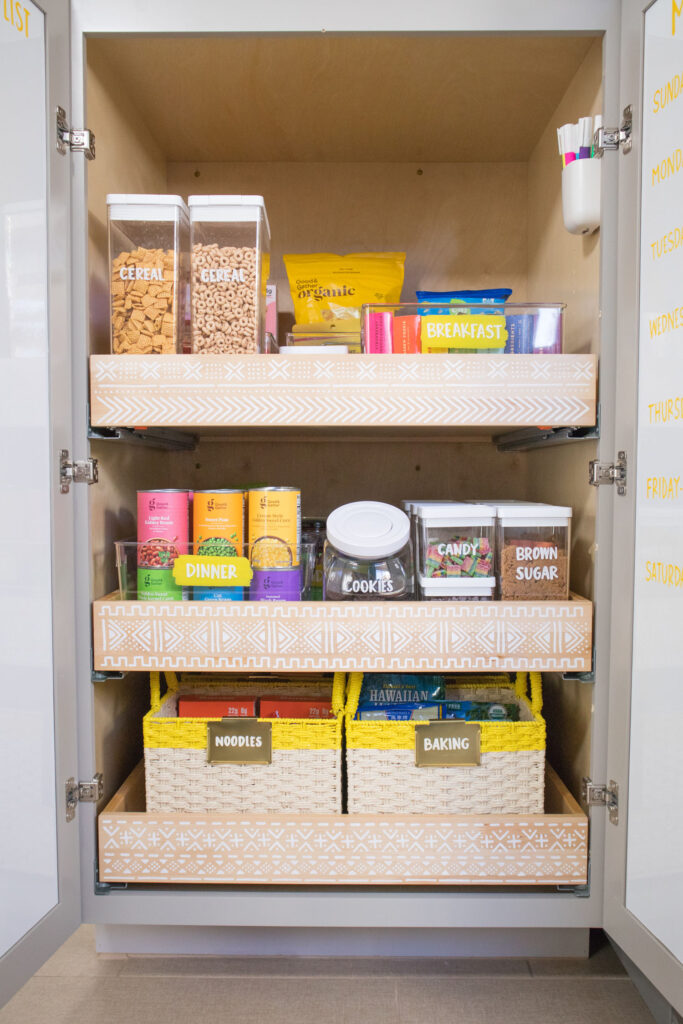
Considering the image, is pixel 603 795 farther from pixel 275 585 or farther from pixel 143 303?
pixel 143 303

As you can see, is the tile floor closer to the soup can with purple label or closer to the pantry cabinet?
the pantry cabinet

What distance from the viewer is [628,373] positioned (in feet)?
3.76

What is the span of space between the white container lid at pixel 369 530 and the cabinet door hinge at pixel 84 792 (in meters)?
0.61

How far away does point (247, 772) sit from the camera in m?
1.28

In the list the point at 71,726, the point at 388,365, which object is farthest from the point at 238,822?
the point at 388,365

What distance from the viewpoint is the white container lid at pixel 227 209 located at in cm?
126

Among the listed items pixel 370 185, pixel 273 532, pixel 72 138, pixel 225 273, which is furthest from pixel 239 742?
pixel 370 185

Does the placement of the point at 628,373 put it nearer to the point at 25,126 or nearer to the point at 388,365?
the point at 388,365

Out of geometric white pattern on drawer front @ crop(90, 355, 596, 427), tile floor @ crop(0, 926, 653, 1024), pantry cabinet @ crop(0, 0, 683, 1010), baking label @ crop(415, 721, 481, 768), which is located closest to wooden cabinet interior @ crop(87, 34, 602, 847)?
pantry cabinet @ crop(0, 0, 683, 1010)

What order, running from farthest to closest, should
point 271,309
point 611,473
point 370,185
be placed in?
point 370,185
point 271,309
point 611,473

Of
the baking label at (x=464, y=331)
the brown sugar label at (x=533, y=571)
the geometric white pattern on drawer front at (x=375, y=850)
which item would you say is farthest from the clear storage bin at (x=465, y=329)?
the geometric white pattern on drawer front at (x=375, y=850)

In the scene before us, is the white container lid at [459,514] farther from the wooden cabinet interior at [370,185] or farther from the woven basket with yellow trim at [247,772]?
the woven basket with yellow trim at [247,772]

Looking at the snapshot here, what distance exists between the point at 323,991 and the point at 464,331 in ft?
4.09

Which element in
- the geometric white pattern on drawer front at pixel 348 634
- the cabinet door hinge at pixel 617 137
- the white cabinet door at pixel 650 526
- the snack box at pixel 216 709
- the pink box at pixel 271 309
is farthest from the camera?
the pink box at pixel 271 309
